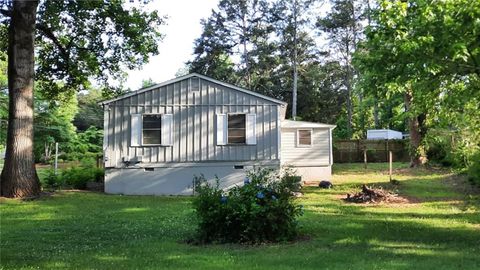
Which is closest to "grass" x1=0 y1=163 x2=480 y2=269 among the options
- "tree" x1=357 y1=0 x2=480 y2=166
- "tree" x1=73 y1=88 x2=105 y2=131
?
"tree" x1=357 y1=0 x2=480 y2=166

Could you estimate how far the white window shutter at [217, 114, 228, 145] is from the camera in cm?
1819

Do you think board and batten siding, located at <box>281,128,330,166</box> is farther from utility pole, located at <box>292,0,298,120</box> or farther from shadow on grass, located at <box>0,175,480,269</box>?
utility pole, located at <box>292,0,298,120</box>

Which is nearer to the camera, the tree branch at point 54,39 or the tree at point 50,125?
the tree branch at point 54,39

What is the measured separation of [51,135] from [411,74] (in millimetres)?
31541

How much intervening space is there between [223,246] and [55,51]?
1542 cm

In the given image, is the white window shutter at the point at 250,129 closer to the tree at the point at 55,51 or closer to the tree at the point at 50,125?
the tree at the point at 55,51

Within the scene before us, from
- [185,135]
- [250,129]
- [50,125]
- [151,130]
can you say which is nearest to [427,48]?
[250,129]

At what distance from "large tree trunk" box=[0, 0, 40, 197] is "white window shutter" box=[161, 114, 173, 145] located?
180 inches

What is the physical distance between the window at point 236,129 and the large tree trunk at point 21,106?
6.93 m

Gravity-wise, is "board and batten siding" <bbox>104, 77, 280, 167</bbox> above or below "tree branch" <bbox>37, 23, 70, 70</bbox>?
below

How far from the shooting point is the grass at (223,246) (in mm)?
6664

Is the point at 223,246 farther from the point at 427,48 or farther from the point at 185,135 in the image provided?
the point at 185,135

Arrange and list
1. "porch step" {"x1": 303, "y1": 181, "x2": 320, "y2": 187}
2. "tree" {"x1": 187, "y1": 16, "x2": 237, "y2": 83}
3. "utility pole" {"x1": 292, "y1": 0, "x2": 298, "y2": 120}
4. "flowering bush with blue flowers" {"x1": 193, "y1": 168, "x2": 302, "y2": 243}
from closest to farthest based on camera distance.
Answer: "flowering bush with blue flowers" {"x1": 193, "y1": 168, "x2": 302, "y2": 243} → "porch step" {"x1": 303, "y1": 181, "x2": 320, "y2": 187} → "utility pole" {"x1": 292, "y1": 0, "x2": 298, "y2": 120} → "tree" {"x1": 187, "y1": 16, "x2": 237, "y2": 83}

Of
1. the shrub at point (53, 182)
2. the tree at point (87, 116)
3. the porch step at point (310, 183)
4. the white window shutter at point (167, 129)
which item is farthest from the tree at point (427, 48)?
the tree at point (87, 116)
